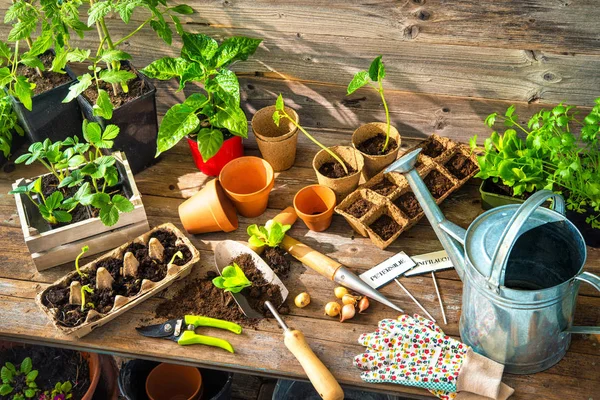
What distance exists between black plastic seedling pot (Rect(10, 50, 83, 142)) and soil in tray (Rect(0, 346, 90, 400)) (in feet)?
2.26

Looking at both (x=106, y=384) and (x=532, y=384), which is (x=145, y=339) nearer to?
(x=106, y=384)

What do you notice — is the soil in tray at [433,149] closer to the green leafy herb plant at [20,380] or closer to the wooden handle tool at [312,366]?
the wooden handle tool at [312,366]

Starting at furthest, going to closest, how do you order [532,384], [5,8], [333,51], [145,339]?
[5,8] → [333,51] → [145,339] → [532,384]

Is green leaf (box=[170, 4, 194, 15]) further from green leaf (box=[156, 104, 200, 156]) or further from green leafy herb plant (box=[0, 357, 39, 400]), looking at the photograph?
green leafy herb plant (box=[0, 357, 39, 400])

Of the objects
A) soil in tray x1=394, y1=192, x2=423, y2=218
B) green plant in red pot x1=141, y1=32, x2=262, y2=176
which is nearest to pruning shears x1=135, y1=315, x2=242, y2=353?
green plant in red pot x1=141, y1=32, x2=262, y2=176

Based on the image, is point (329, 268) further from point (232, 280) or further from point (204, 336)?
point (204, 336)

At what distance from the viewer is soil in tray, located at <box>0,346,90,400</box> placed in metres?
2.03

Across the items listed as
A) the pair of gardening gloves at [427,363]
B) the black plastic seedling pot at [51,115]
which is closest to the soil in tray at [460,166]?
the pair of gardening gloves at [427,363]

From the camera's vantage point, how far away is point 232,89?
1735 millimetres

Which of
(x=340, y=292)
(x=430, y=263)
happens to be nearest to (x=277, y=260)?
(x=340, y=292)

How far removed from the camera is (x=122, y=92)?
6.17 feet

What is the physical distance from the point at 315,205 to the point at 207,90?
432mm

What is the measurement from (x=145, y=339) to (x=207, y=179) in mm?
569

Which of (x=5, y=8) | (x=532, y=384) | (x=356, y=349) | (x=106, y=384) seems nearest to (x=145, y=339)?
(x=356, y=349)
